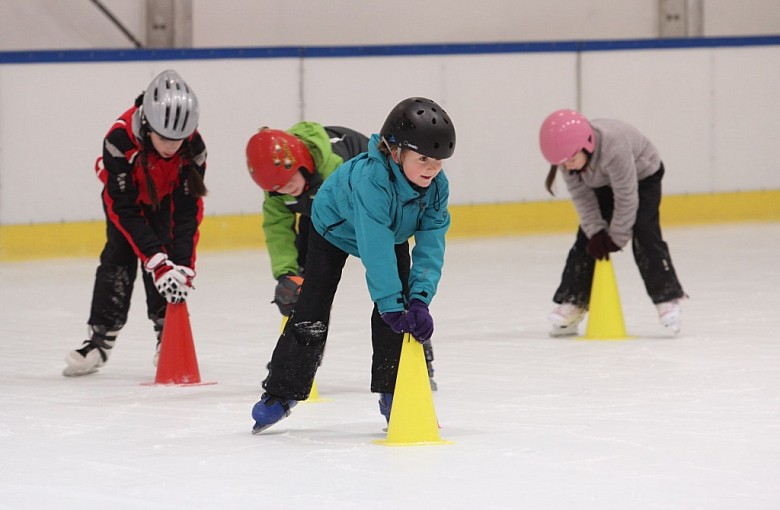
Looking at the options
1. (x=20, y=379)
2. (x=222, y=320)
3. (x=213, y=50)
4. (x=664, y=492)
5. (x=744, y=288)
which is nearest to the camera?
(x=664, y=492)

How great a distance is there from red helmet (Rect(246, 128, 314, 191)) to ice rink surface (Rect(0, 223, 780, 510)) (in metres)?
0.74

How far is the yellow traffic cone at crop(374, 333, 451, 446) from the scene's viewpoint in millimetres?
3893

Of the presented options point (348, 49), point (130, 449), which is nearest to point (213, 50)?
point (348, 49)

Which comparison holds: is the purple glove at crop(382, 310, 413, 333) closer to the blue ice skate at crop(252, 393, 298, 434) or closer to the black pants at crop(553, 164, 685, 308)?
the blue ice skate at crop(252, 393, 298, 434)

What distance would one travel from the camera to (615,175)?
6051 mm

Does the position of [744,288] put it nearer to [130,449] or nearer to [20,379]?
[20,379]

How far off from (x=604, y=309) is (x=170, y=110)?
225 cm

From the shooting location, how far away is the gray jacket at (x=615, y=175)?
6.05 m

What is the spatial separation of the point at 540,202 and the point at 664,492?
8204mm

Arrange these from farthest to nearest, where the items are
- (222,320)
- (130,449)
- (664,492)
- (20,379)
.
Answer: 1. (222,320)
2. (20,379)
3. (130,449)
4. (664,492)

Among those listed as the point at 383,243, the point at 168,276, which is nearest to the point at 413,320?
the point at 383,243

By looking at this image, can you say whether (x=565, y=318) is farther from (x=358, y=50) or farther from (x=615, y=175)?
(x=358, y=50)

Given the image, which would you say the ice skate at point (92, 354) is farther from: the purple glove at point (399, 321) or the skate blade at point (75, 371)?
the purple glove at point (399, 321)

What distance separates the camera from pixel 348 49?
428 inches
